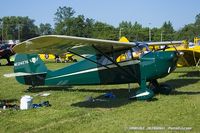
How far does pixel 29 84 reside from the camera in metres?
13.9

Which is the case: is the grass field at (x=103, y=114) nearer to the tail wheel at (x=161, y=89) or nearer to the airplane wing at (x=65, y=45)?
the tail wheel at (x=161, y=89)

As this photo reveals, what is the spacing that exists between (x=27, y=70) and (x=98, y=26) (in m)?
92.9

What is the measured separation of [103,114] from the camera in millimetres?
8984

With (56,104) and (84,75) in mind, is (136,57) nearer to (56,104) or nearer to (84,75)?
(84,75)

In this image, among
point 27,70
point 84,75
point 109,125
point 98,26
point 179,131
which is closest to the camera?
point 179,131

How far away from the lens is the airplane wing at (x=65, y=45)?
9132mm

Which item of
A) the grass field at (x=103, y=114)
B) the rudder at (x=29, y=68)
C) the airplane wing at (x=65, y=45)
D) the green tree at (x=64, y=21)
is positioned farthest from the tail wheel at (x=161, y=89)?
the green tree at (x=64, y=21)

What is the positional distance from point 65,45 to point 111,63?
219 centimetres

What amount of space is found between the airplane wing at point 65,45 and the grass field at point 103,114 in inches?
63.2

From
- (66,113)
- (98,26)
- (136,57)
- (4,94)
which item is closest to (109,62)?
(136,57)

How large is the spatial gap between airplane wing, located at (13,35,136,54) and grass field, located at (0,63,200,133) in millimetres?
1604

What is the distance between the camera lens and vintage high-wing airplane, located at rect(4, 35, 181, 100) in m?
10.7

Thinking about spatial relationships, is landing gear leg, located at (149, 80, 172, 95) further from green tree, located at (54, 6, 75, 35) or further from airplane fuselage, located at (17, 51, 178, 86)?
green tree, located at (54, 6, 75, 35)

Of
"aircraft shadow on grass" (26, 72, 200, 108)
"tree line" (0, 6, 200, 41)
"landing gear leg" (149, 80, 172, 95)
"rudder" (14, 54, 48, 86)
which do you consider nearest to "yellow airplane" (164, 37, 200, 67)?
"aircraft shadow on grass" (26, 72, 200, 108)
